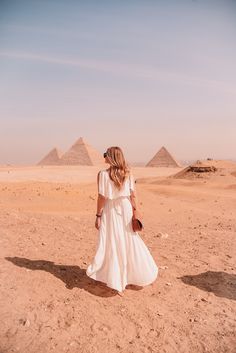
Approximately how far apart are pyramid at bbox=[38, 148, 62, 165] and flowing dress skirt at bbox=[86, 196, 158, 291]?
55538mm

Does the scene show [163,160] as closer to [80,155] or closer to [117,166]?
[80,155]

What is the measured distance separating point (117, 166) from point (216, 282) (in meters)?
2.07

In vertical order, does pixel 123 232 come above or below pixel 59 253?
above

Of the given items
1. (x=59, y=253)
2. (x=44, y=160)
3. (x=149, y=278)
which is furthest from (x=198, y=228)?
(x=44, y=160)

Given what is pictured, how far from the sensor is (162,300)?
4.43 meters

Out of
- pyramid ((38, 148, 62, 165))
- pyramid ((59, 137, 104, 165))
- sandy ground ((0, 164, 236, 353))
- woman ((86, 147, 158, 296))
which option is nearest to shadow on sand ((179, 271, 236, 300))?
sandy ground ((0, 164, 236, 353))

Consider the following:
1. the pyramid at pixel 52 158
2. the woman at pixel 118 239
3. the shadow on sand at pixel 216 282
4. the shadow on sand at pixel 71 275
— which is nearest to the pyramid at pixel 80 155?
the pyramid at pixel 52 158

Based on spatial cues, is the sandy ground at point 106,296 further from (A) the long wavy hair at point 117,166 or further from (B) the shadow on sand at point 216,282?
(A) the long wavy hair at point 117,166

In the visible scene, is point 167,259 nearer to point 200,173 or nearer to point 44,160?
point 200,173

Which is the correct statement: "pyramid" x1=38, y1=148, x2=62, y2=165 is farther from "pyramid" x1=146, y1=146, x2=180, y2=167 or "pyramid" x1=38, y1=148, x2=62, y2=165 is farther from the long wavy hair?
the long wavy hair

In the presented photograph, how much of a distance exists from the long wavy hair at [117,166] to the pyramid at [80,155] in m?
50.6

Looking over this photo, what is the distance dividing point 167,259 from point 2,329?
2991 millimetres

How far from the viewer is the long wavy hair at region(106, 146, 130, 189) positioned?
432 cm

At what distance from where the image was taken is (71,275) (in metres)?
5.09
